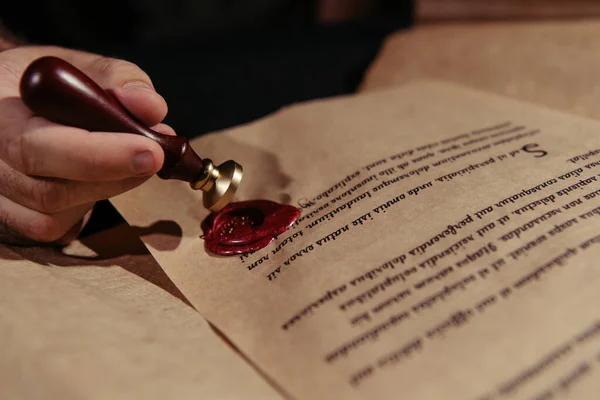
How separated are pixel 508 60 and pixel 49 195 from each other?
66 centimetres

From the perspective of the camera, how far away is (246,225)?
49cm

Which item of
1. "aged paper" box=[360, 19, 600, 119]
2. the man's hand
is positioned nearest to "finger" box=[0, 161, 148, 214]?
the man's hand

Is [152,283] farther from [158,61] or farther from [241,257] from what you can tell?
[158,61]

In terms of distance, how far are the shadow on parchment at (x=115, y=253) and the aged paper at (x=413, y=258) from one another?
0.01 m

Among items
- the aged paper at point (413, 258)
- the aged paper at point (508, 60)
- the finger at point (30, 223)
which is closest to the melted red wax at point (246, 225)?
the aged paper at point (413, 258)

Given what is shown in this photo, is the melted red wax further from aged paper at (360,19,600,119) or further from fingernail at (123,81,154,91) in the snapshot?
aged paper at (360,19,600,119)

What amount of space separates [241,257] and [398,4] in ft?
3.49

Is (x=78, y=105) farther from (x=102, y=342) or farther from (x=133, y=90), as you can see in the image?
(x=102, y=342)

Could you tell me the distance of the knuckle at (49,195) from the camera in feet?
1.38

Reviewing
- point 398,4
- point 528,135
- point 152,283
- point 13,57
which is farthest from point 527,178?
point 398,4

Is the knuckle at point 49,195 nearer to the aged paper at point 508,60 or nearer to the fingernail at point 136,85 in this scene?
the fingernail at point 136,85

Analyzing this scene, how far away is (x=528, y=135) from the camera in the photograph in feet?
1.79

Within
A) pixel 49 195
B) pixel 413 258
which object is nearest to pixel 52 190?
pixel 49 195

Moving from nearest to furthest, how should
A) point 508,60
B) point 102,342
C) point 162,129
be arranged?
point 102,342 < point 162,129 < point 508,60
